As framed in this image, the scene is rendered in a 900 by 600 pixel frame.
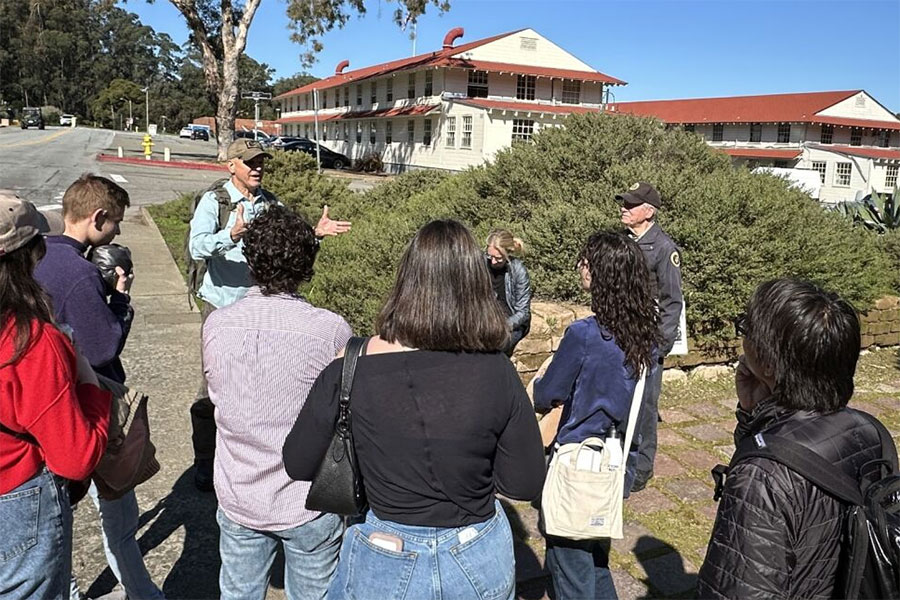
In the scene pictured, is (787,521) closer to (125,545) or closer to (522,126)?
(125,545)

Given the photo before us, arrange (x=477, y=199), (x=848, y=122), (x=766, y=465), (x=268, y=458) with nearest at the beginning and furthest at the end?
(x=766, y=465) < (x=268, y=458) < (x=477, y=199) < (x=848, y=122)

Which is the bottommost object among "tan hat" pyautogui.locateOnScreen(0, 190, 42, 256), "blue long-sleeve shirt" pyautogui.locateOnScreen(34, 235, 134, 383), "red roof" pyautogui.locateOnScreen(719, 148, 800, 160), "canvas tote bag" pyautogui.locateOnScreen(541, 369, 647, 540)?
"canvas tote bag" pyautogui.locateOnScreen(541, 369, 647, 540)

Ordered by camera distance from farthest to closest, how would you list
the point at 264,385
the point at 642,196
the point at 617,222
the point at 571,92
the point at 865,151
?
the point at 865,151 → the point at 571,92 → the point at 617,222 → the point at 642,196 → the point at 264,385

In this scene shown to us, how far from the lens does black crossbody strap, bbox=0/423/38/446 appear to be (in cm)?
188

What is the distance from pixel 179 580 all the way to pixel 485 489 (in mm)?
2097

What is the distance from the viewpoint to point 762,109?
4488cm

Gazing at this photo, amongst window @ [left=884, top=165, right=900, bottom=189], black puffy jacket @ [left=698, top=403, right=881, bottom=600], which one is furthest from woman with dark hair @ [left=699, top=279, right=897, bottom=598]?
window @ [left=884, top=165, right=900, bottom=189]

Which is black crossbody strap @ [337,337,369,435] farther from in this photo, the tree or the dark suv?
the dark suv

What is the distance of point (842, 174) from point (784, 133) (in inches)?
176

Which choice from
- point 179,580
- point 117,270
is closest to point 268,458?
point 117,270

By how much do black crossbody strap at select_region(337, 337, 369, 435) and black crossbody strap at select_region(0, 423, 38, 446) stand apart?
2.79 feet

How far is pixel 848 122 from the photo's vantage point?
42.8m

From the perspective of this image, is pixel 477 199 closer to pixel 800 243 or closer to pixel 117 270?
pixel 800 243

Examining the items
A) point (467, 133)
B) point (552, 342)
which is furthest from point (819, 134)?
point (552, 342)
